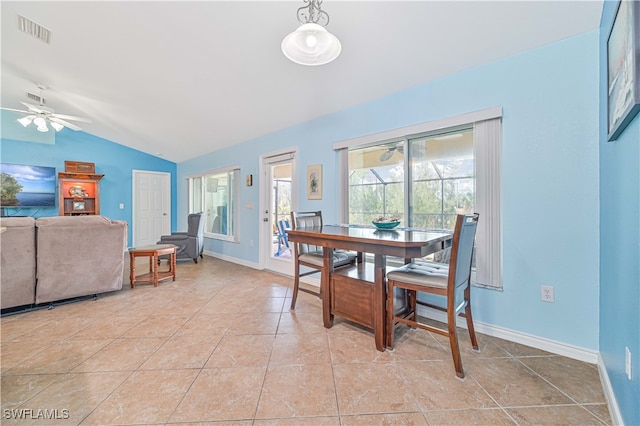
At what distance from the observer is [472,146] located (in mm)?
2277

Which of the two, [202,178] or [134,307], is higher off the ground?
[202,178]

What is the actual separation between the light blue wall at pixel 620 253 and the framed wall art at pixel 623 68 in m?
0.07

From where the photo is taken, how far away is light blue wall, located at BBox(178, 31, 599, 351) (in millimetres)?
1716

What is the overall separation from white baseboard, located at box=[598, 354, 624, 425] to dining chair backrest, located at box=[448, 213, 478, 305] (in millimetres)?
768

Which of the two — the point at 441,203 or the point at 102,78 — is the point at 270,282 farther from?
the point at 102,78

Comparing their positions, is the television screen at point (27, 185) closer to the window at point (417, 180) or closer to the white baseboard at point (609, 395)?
the window at point (417, 180)

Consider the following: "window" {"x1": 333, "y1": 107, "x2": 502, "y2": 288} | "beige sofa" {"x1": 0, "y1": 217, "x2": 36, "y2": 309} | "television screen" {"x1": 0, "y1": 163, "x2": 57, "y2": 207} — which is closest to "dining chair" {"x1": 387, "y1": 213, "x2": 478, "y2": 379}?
"window" {"x1": 333, "y1": 107, "x2": 502, "y2": 288}

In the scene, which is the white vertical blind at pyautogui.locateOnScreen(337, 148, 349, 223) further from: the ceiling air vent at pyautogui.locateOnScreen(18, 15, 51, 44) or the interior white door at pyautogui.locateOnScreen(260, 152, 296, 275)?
the ceiling air vent at pyautogui.locateOnScreen(18, 15, 51, 44)

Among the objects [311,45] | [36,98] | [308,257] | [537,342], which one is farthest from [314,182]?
[36,98]

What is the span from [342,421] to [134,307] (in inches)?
102

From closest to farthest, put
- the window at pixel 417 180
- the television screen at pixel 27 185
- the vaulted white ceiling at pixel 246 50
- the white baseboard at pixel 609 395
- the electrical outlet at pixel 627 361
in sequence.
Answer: the electrical outlet at pixel 627 361
the white baseboard at pixel 609 395
the vaulted white ceiling at pixel 246 50
the window at pixel 417 180
the television screen at pixel 27 185

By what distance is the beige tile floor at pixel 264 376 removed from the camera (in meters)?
1.28

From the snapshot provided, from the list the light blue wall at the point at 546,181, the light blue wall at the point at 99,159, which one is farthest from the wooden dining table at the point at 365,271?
the light blue wall at the point at 99,159

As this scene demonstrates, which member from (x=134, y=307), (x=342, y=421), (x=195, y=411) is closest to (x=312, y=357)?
(x=342, y=421)
